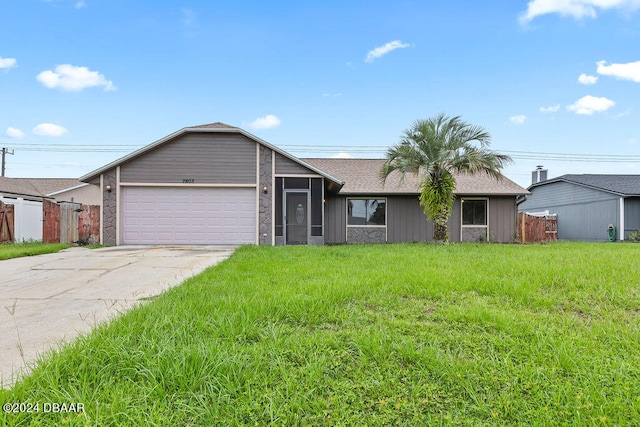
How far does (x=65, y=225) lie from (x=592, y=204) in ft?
87.5

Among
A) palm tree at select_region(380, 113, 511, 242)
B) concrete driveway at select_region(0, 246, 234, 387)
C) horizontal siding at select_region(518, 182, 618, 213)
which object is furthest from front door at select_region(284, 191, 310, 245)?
horizontal siding at select_region(518, 182, 618, 213)

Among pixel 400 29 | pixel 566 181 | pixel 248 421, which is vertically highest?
pixel 400 29

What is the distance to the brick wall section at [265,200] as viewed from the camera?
1187 cm

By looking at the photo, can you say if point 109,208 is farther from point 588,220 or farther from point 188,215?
point 588,220

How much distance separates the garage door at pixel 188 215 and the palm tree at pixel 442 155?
6213 millimetres

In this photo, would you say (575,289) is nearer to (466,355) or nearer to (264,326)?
(466,355)

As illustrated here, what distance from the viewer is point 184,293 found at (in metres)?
3.92

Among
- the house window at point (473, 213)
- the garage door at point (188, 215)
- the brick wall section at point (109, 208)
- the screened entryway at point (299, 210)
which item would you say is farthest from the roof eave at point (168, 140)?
the house window at point (473, 213)

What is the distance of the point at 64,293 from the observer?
14.7ft

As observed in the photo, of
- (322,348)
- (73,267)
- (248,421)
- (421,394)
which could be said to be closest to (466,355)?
(421,394)

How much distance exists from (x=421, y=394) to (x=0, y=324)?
4173 mm

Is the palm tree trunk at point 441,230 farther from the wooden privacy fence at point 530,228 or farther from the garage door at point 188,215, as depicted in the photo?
the garage door at point 188,215

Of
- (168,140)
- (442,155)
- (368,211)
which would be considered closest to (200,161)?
(168,140)

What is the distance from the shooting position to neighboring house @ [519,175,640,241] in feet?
53.6
